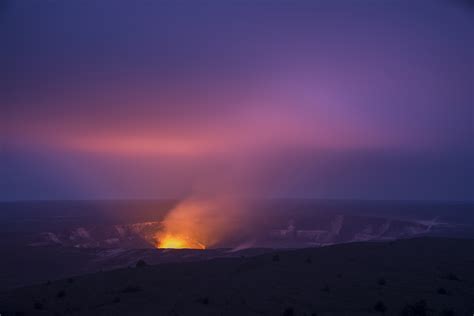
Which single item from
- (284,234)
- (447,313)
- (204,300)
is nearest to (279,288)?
(204,300)

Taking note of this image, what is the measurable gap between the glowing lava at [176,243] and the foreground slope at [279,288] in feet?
196

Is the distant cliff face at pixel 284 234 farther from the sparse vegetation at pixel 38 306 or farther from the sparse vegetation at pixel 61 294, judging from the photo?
the sparse vegetation at pixel 38 306

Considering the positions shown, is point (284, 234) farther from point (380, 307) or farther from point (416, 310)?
point (416, 310)

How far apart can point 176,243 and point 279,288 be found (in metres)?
71.5

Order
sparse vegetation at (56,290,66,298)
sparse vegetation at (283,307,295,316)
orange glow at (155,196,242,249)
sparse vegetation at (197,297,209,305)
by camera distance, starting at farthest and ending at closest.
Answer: orange glow at (155,196,242,249) → sparse vegetation at (56,290,66,298) → sparse vegetation at (197,297,209,305) → sparse vegetation at (283,307,295,316)

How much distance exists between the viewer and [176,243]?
288 ft

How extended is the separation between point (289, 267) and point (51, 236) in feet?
223

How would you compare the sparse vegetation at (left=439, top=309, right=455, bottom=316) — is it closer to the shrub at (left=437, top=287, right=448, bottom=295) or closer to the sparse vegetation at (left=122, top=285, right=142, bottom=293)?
the shrub at (left=437, top=287, right=448, bottom=295)

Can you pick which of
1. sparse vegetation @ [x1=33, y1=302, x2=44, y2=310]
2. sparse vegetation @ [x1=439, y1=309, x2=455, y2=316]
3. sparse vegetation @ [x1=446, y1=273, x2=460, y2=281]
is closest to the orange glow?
sparse vegetation @ [x1=446, y1=273, x2=460, y2=281]

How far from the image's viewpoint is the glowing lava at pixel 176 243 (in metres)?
85.9

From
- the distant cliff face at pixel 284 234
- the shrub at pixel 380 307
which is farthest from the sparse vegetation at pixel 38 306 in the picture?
the distant cliff face at pixel 284 234

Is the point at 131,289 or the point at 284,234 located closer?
the point at 131,289

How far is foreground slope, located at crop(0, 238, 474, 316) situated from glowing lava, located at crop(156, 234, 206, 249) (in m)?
59.8

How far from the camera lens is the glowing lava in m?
85.9
